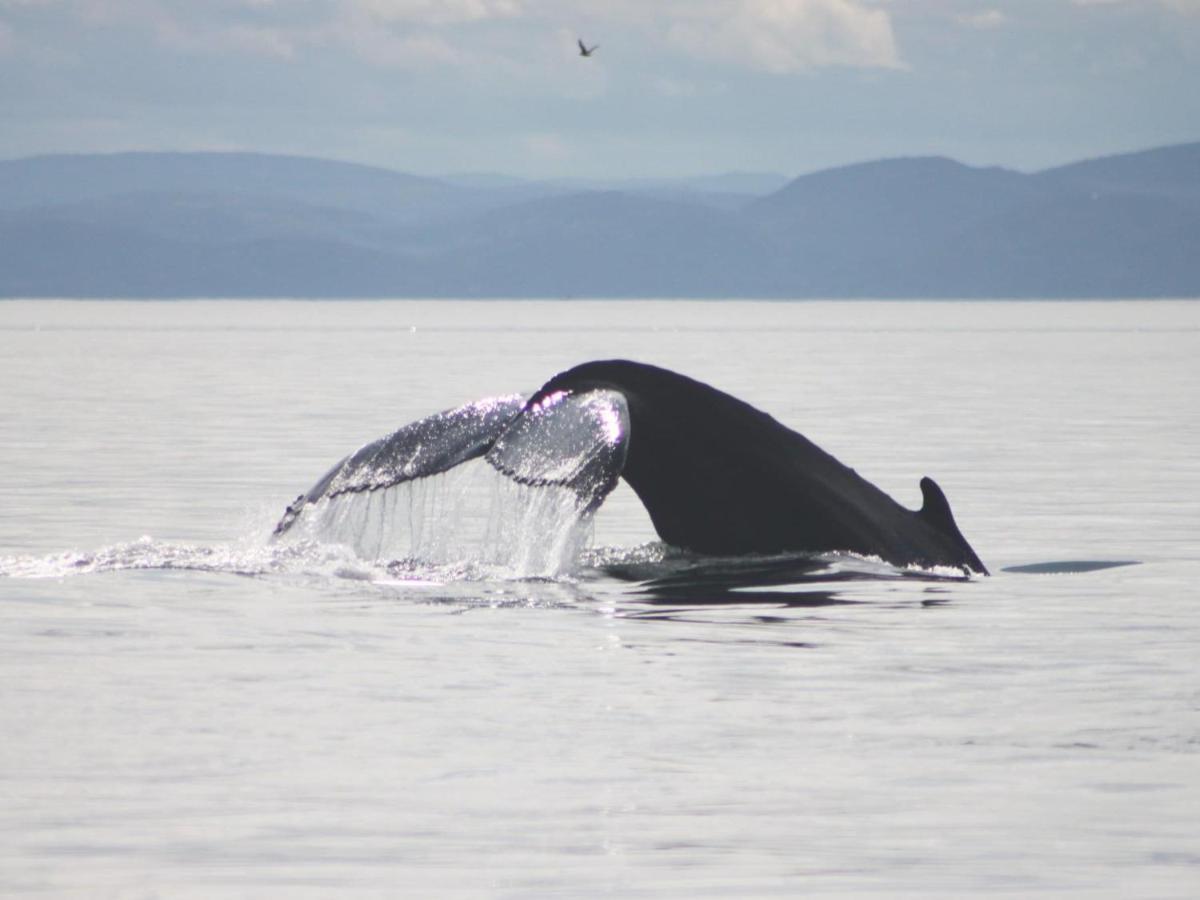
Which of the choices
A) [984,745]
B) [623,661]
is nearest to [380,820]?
[984,745]

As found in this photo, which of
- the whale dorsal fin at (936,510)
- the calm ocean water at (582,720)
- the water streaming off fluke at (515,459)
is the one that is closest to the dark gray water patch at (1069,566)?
the calm ocean water at (582,720)

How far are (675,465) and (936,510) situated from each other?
205cm

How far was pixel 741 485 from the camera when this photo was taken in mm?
12016

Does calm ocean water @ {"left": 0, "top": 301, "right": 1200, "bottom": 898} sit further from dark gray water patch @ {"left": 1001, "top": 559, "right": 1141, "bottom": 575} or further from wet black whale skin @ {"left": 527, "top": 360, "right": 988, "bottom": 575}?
wet black whale skin @ {"left": 527, "top": 360, "right": 988, "bottom": 575}

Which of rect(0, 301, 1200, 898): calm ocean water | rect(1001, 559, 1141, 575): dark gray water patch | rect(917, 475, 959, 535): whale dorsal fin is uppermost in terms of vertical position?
rect(917, 475, 959, 535): whale dorsal fin

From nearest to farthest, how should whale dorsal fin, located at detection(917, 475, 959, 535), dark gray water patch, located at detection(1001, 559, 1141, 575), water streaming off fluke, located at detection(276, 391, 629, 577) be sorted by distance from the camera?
water streaming off fluke, located at detection(276, 391, 629, 577) < whale dorsal fin, located at detection(917, 475, 959, 535) < dark gray water patch, located at detection(1001, 559, 1141, 575)

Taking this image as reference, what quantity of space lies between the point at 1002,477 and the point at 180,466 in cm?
859

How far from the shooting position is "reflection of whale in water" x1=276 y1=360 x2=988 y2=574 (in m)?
10.5

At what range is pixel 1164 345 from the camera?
8312 centimetres

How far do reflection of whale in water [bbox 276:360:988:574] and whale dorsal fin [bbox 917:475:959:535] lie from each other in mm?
12

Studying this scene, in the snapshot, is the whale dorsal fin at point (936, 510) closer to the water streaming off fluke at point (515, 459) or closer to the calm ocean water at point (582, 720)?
the calm ocean water at point (582, 720)

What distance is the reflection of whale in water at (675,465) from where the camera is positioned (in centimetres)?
1053

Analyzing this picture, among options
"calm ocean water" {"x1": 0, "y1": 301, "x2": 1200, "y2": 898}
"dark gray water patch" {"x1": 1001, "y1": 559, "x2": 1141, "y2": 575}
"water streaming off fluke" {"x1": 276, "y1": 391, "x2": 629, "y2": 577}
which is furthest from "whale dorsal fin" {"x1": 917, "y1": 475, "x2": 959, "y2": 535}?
"water streaming off fluke" {"x1": 276, "y1": 391, "x2": 629, "y2": 577}

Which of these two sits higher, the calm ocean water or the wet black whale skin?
the wet black whale skin
